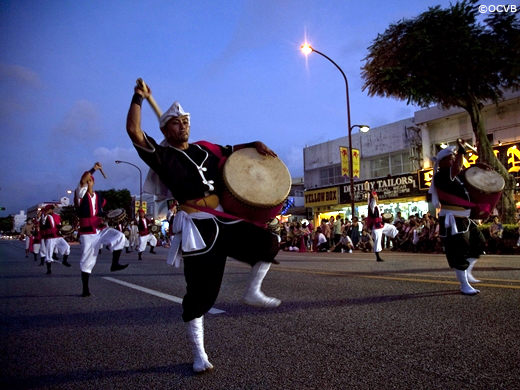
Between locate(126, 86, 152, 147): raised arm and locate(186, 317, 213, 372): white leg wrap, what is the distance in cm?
138

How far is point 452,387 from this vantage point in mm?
2727

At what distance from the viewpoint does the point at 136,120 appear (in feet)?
11.5

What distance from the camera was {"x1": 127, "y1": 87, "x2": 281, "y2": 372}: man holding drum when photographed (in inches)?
133

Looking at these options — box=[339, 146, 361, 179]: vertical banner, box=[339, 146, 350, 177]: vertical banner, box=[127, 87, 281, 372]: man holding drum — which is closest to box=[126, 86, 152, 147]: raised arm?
box=[127, 87, 281, 372]: man holding drum

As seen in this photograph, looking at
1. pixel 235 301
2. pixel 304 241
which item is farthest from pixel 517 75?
pixel 235 301

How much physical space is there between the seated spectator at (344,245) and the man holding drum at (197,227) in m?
17.9

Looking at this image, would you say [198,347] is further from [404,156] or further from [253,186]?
[404,156]

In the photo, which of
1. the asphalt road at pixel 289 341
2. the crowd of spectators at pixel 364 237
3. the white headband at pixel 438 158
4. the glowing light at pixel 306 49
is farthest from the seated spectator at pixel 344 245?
the white headband at pixel 438 158

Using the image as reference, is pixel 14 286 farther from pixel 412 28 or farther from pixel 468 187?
pixel 412 28

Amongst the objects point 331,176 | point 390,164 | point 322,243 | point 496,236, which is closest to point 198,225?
point 496,236

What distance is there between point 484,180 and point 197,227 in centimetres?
493

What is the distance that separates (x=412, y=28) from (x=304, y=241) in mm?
12175

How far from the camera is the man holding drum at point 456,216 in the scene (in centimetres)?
623

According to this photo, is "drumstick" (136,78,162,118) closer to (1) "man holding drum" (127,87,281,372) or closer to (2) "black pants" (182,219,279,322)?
(1) "man holding drum" (127,87,281,372)
